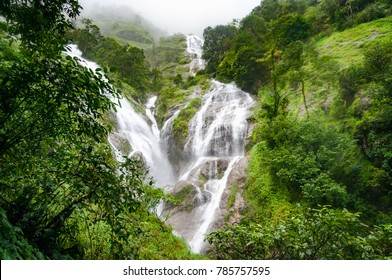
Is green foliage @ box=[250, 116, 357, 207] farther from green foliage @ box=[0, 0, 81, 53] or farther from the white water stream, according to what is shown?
green foliage @ box=[0, 0, 81, 53]

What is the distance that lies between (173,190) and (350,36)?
19.3 m

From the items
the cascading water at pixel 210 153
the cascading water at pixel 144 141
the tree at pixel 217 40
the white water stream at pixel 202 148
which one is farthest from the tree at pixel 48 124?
the tree at pixel 217 40

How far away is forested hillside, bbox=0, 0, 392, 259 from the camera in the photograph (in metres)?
2.97

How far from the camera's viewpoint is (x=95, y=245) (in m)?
4.59

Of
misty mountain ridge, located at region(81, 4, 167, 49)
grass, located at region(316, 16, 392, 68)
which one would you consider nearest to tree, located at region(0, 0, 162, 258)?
grass, located at region(316, 16, 392, 68)

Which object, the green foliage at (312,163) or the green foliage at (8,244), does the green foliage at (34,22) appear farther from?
the green foliage at (312,163)

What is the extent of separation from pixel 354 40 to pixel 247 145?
1254 centimetres

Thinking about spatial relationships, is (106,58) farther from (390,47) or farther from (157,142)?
(390,47)

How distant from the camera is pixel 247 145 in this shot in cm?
1792

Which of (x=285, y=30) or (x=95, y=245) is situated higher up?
(x=285, y=30)

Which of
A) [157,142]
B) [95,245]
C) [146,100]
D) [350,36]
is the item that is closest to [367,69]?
[350,36]

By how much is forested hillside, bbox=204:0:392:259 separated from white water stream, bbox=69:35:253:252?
1772 mm

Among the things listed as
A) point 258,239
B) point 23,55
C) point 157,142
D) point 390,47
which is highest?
point 390,47

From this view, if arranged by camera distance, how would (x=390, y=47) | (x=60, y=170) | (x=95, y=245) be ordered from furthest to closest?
(x=390, y=47) < (x=95, y=245) < (x=60, y=170)
